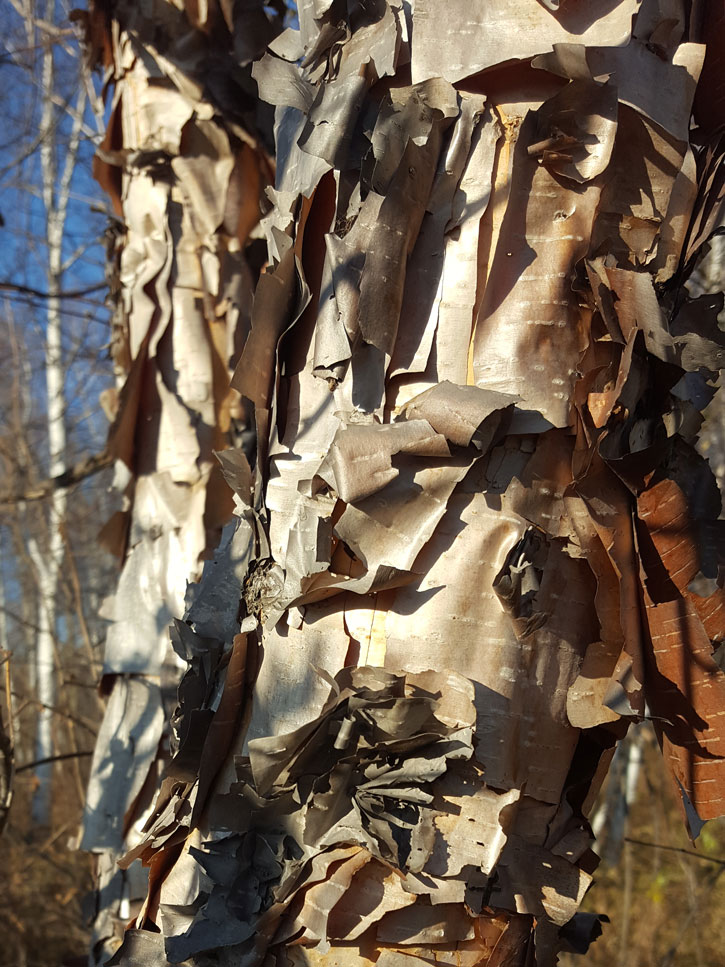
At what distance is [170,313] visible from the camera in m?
1.89

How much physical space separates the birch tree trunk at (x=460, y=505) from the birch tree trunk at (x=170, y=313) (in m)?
0.91

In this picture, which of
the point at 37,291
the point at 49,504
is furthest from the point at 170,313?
the point at 49,504

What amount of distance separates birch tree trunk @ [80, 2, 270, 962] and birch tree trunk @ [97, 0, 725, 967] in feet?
3.00

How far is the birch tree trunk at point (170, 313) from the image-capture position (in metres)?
1.82

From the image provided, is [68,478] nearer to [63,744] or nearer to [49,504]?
[49,504]

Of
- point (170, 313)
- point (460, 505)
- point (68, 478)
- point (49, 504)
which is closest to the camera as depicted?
point (460, 505)

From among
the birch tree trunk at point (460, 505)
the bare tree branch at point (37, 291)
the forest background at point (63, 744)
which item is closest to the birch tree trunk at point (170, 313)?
the bare tree branch at point (37, 291)

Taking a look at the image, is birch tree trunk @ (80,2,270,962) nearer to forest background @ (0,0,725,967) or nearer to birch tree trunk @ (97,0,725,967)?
birch tree trunk @ (97,0,725,967)

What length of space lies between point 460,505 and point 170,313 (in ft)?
4.20

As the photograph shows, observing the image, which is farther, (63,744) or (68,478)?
(63,744)

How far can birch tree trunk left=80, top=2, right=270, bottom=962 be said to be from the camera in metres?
1.82

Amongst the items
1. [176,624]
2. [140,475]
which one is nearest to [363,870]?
[176,624]

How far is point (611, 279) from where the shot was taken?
841mm

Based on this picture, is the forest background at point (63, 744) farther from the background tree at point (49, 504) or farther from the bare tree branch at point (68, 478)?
the bare tree branch at point (68, 478)
